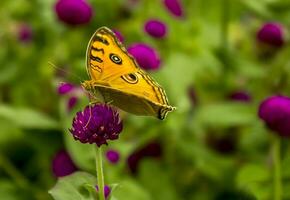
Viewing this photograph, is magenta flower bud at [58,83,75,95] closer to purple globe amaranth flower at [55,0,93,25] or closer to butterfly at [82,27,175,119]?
purple globe amaranth flower at [55,0,93,25]

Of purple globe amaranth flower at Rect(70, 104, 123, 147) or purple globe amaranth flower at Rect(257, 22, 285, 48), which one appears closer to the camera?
purple globe amaranth flower at Rect(70, 104, 123, 147)

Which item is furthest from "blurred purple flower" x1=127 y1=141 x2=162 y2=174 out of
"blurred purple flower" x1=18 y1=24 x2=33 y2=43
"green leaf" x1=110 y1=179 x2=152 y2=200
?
"blurred purple flower" x1=18 y1=24 x2=33 y2=43

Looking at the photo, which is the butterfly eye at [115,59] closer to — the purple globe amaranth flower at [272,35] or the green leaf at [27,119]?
the green leaf at [27,119]

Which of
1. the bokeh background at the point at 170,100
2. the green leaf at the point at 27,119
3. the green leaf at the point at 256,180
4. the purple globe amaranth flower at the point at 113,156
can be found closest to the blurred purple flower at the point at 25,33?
the bokeh background at the point at 170,100

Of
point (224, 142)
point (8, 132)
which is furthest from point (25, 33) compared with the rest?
point (224, 142)

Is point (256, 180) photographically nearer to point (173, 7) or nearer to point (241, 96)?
point (241, 96)

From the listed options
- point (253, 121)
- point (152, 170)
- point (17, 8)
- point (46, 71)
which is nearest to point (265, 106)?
point (253, 121)

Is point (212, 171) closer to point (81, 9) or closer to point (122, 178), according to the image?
point (122, 178)

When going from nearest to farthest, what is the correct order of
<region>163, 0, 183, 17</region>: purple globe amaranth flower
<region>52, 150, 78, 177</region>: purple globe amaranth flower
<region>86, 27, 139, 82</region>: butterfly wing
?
<region>86, 27, 139, 82</region>: butterfly wing
<region>52, 150, 78, 177</region>: purple globe amaranth flower
<region>163, 0, 183, 17</region>: purple globe amaranth flower
